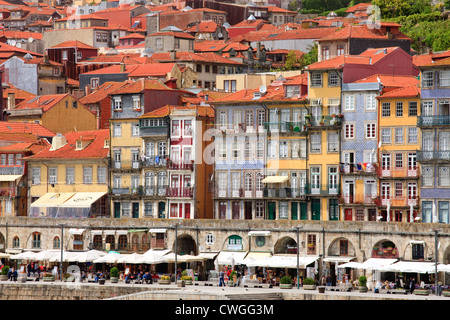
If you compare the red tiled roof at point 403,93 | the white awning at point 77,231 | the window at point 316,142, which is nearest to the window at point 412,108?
the red tiled roof at point 403,93

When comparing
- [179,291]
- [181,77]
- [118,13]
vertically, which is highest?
[118,13]

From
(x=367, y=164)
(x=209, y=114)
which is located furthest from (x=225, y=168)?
(x=367, y=164)

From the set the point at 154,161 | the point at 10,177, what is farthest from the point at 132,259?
the point at 10,177

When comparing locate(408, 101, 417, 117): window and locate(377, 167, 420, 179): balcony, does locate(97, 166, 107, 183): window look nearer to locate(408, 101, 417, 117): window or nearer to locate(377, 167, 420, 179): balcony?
locate(377, 167, 420, 179): balcony

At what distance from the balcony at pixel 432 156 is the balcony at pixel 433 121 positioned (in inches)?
67.2

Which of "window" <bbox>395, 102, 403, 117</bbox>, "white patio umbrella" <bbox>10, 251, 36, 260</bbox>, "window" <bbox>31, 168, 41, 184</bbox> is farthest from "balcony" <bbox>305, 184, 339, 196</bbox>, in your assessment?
"window" <bbox>31, 168, 41, 184</bbox>

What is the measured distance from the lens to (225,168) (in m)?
89.0

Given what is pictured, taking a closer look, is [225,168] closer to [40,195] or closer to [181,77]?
[40,195]

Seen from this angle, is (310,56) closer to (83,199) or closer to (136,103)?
(136,103)

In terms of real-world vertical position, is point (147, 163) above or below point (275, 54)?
below

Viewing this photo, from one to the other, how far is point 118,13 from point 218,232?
104m

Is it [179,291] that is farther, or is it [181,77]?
[181,77]

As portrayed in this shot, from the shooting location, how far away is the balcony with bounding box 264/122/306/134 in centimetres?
8644

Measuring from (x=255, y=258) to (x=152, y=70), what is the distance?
4003 centimetres
